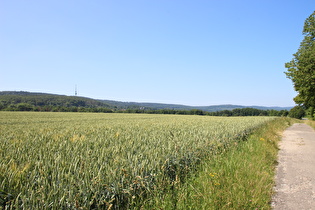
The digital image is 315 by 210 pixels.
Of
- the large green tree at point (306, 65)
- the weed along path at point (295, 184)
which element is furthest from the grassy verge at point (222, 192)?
the large green tree at point (306, 65)

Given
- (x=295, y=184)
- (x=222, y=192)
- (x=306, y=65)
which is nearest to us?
(x=222, y=192)

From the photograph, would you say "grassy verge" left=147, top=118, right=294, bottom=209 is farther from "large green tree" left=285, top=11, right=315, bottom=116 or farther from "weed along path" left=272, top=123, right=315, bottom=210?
"large green tree" left=285, top=11, right=315, bottom=116

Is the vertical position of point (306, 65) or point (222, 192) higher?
point (306, 65)

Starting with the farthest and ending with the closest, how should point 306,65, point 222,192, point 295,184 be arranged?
point 306,65
point 295,184
point 222,192

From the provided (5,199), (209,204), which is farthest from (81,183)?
(209,204)

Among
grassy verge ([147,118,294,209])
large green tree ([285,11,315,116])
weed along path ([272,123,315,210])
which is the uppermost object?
large green tree ([285,11,315,116])

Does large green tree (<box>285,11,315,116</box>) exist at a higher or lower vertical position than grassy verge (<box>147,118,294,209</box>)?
higher

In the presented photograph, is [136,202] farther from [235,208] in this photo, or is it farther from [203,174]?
[203,174]

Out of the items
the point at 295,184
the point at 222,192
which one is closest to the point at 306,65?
the point at 295,184

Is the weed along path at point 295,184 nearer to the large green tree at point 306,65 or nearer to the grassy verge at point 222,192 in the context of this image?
the grassy verge at point 222,192

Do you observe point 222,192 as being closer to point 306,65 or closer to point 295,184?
point 295,184

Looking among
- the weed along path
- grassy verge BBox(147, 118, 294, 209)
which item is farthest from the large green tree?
grassy verge BBox(147, 118, 294, 209)

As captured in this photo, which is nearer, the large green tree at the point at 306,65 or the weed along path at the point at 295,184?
the weed along path at the point at 295,184

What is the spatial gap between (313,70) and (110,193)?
1847 cm
